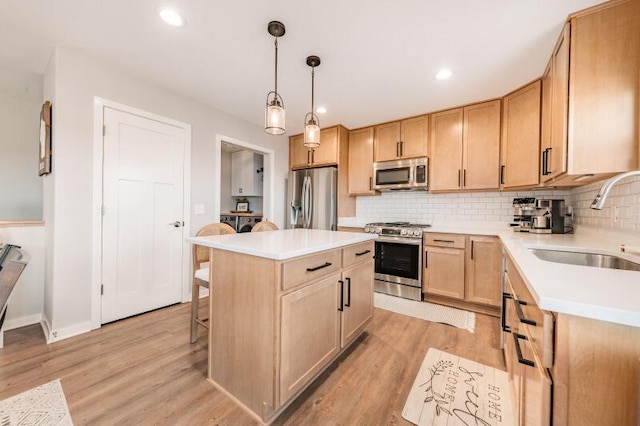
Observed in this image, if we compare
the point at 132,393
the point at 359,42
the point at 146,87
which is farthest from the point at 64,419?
the point at 359,42

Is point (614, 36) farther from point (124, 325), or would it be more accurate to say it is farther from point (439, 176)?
point (124, 325)

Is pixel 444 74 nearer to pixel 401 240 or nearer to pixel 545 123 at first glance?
pixel 545 123

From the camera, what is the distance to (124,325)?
2330mm

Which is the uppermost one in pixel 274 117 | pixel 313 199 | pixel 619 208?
pixel 274 117

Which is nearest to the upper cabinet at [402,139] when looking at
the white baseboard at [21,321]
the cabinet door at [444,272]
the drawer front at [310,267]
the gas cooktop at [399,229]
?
the gas cooktop at [399,229]

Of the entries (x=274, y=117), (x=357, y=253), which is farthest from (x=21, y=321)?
(x=357, y=253)

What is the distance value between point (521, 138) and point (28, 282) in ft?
16.6

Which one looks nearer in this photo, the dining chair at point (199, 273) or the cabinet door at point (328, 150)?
the dining chair at point (199, 273)

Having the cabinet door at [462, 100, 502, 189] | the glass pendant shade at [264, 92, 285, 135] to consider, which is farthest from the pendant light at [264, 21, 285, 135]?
the cabinet door at [462, 100, 502, 189]

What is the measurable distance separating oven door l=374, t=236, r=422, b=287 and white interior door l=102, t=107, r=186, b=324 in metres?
2.48

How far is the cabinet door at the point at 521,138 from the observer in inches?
97.9

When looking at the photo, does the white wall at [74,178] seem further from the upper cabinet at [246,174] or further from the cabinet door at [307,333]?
the upper cabinet at [246,174]

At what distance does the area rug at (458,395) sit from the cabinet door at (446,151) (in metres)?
2.10

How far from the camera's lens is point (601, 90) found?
158cm
